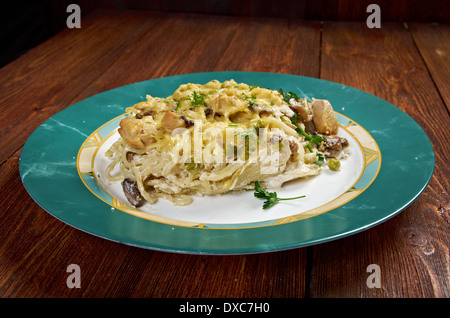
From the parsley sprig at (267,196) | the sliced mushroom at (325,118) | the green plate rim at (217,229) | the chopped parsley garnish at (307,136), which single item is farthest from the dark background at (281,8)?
the parsley sprig at (267,196)

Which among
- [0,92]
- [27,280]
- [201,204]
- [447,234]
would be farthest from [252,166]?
[0,92]

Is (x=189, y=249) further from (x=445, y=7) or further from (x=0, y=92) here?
(x=445, y=7)

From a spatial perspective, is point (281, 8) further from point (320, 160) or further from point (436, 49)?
point (320, 160)

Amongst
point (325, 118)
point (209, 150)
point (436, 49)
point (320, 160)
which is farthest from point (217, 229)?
point (436, 49)

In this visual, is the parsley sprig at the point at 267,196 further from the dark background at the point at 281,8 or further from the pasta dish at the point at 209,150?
the dark background at the point at 281,8

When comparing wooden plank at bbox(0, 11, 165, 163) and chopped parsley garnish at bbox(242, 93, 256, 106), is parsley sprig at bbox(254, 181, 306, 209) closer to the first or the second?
chopped parsley garnish at bbox(242, 93, 256, 106)

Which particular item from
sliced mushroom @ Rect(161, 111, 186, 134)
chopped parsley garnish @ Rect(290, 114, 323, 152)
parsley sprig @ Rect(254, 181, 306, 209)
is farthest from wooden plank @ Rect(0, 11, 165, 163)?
chopped parsley garnish @ Rect(290, 114, 323, 152)
